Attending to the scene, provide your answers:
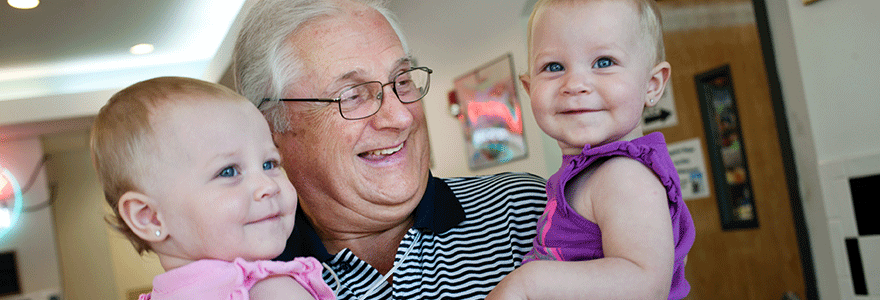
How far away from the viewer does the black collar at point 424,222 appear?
1.42 meters

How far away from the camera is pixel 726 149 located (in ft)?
8.73

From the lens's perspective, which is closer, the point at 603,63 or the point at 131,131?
the point at 131,131

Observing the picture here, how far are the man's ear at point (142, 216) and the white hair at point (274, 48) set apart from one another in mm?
560

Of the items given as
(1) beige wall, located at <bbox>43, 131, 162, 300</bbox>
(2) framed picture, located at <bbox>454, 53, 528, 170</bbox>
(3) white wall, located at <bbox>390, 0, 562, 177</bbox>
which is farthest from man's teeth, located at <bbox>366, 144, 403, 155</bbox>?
(1) beige wall, located at <bbox>43, 131, 162, 300</bbox>

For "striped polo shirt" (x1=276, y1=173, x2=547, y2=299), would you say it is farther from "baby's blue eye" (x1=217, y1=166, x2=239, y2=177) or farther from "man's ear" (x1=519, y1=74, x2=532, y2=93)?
"baby's blue eye" (x1=217, y1=166, x2=239, y2=177)

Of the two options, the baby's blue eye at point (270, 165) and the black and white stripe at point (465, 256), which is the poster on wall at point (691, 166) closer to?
the black and white stripe at point (465, 256)

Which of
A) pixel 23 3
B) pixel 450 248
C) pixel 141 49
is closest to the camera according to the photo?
pixel 450 248

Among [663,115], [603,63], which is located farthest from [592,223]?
[663,115]

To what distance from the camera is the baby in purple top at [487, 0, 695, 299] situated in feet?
3.10

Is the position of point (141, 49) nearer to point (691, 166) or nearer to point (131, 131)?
point (691, 166)

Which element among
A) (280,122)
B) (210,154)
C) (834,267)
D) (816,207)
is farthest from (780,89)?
(210,154)

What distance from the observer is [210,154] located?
3.15 feet

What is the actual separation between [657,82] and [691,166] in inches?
73.6

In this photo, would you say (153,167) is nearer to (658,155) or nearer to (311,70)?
(311,70)
